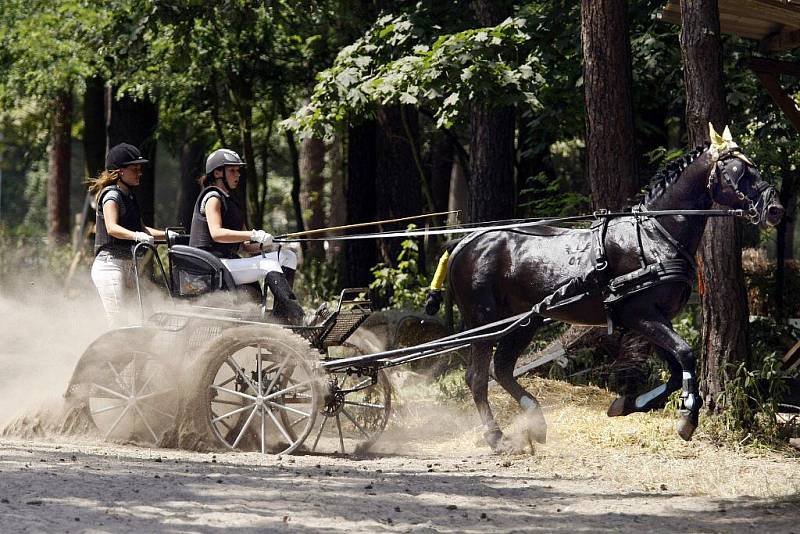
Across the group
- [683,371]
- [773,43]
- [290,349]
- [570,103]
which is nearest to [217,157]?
[290,349]

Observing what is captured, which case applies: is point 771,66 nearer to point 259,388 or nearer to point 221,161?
point 221,161

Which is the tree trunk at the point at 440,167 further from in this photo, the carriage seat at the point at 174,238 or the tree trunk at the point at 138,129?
the carriage seat at the point at 174,238

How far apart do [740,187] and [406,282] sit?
793cm

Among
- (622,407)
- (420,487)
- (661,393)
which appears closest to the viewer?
(420,487)

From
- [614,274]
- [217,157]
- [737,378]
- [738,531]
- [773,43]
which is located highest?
[773,43]

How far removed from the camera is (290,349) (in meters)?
9.09

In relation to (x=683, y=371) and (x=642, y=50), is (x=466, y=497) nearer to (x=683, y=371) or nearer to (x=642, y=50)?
(x=683, y=371)

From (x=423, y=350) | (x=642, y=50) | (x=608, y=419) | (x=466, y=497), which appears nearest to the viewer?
(x=466, y=497)

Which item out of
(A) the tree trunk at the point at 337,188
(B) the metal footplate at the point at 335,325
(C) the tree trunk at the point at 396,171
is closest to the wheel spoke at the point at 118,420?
(B) the metal footplate at the point at 335,325

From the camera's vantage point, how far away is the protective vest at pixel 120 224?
10094 mm

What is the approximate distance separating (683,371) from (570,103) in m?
6.87

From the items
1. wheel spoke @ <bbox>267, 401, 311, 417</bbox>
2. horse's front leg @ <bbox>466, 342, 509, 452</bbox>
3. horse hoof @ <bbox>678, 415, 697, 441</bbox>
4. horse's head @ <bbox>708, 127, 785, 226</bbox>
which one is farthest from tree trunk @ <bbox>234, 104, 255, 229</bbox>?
horse hoof @ <bbox>678, 415, 697, 441</bbox>

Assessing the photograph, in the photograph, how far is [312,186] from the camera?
947 inches

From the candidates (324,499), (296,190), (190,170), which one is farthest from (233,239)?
(190,170)
